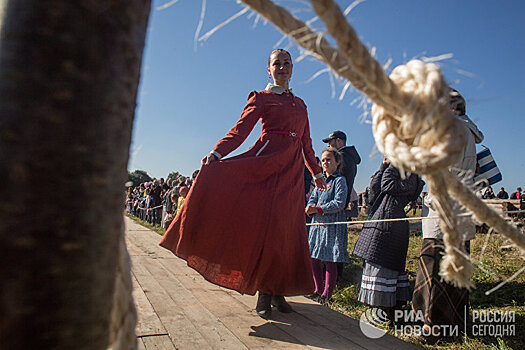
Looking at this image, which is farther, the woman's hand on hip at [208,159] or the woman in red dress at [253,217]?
the woman's hand on hip at [208,159]

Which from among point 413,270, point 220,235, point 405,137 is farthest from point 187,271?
point 405,137

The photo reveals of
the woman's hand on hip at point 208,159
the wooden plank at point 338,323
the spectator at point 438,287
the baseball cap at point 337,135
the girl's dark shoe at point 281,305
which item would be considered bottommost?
the wooden plank at point 338,323

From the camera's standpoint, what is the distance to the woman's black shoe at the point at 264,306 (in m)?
2.32

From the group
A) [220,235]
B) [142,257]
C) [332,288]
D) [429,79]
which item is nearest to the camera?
[429,79]

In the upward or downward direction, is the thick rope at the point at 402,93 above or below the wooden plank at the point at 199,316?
above

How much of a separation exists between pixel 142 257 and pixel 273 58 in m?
2.60

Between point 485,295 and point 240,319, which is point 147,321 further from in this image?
point 485,295

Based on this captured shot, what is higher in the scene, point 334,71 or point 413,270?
point 334,71

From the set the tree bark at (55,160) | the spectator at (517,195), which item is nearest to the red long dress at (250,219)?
the tree bark at (55,160)

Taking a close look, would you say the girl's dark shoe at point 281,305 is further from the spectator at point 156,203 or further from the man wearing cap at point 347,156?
the spectator at point 156,203

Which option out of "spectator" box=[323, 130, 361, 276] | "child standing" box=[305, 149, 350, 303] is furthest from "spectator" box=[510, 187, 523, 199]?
"child standing" box=[305, 149, 350, 303]

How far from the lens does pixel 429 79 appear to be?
506 mm

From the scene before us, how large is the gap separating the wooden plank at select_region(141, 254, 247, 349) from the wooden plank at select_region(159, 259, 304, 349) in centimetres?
4

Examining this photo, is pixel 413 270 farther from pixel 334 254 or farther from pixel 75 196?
pixel 75 196
